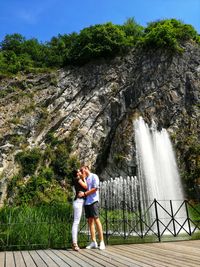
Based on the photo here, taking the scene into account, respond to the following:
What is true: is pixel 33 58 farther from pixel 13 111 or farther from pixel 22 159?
pixel 22 159

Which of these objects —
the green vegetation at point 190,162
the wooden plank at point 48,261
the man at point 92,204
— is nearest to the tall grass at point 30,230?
the man at point 92,204

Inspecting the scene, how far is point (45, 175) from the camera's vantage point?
2123 cm

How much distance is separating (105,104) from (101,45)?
6.07 m

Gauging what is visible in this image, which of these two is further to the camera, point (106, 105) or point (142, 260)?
point (106, 105)

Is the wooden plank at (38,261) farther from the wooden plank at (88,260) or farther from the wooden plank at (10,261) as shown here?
the wooden plank at (88,260)

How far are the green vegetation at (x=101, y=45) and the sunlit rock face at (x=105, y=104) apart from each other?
847mm

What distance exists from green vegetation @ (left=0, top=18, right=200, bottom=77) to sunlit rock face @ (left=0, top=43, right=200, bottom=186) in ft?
2.78

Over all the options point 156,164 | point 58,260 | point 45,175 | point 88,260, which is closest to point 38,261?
point 58,260

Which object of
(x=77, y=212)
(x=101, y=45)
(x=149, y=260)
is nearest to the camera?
(x=149, y=260)

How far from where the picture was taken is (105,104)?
25.7 metres

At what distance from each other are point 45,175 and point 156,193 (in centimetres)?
768

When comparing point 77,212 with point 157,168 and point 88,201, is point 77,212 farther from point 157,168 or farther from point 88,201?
point 157,168

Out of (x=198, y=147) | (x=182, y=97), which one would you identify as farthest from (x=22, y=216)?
(x=182, y=97)

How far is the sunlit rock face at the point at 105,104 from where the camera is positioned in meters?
23.2
